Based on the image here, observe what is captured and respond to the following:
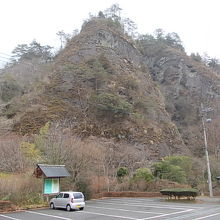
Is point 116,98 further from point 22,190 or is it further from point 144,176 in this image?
point 22,190

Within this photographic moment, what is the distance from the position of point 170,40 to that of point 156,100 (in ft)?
155

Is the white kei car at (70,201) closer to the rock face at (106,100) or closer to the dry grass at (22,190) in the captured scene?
the dry grass at (22,190)

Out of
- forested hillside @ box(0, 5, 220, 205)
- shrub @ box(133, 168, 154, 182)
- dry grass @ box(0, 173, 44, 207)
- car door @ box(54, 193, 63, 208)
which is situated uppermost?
forested hillside @ box(0, 5, 220, 205)

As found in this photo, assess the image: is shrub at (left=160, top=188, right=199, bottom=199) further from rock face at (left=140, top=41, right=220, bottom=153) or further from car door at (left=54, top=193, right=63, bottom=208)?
rock face at (left=140, top=41, right=220, bottom=153)

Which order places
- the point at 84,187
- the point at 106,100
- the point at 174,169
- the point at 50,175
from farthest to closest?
the point at 106,100, the point at 174,169, the point at 84,187, the point at 50,175

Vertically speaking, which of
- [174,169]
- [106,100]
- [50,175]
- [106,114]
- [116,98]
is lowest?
[50,175]

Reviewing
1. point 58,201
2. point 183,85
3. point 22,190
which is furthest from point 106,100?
point 183,85

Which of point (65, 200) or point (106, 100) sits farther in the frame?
point (106, 100)

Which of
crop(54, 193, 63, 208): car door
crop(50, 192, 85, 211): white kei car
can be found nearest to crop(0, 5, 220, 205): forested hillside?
crop(54, 193, 63, 208): car door

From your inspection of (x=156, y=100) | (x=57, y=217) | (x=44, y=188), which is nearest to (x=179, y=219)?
(x=57, y=217)

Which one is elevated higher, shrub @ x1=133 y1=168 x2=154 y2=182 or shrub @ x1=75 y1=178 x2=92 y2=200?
shrub @ x1=133 y1=168 x2=154 y2=182

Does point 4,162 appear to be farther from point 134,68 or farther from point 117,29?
point 117,29

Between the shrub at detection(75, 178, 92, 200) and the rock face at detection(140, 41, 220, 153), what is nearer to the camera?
the shrub at detection(75, 178, 92, 200)

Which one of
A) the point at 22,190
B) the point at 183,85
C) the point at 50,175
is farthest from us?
the point at 183,85
